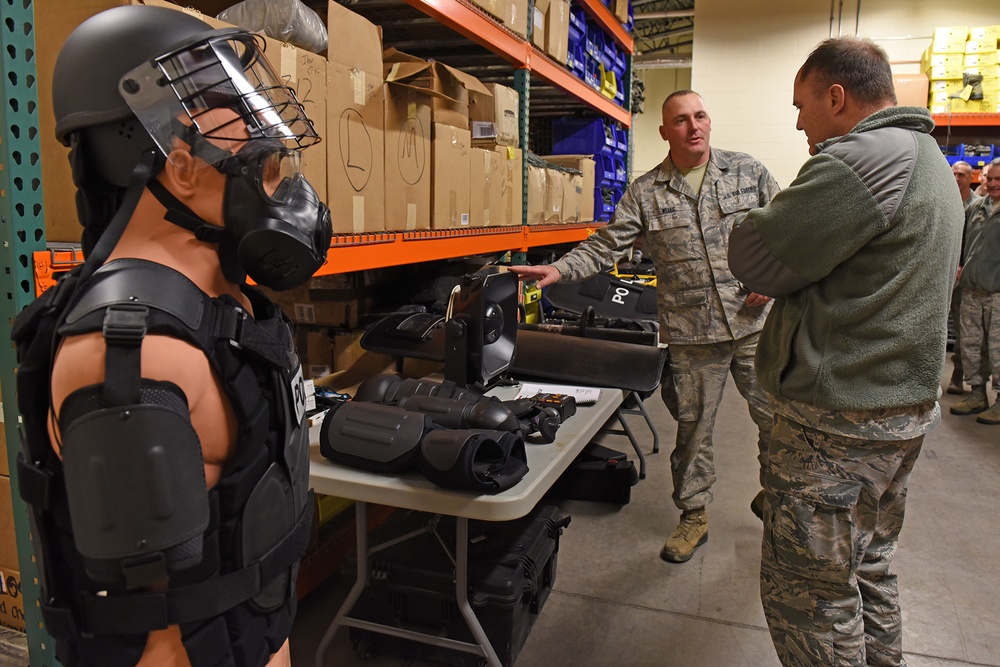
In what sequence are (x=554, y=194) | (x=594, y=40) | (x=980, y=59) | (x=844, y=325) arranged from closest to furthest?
(x=844, y=325), (x=554, y=194), (x=594, y=40), (x=980, y=59)

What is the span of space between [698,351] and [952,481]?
2.10 meters

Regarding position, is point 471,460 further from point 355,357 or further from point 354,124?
point 355,357

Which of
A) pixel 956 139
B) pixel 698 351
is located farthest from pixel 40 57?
pixel 956 139

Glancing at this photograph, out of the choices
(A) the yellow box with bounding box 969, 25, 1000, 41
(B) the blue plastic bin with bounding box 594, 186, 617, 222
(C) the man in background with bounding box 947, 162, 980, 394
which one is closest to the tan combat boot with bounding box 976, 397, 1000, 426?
(C) the man in background with bounding box 947, 162, 980, 394

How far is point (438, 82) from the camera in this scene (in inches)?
91.8

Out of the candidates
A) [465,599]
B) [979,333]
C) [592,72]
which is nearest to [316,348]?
[465,599]

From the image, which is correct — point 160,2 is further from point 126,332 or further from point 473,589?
point 473,589

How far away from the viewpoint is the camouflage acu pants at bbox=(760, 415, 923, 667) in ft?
5.22

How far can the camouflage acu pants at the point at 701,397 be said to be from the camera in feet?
8.85

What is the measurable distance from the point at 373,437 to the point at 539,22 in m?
2.77

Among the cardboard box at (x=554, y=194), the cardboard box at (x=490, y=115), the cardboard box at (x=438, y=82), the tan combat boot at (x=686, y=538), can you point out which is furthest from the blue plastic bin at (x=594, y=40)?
the tan combat boot at (x=686, y=538)

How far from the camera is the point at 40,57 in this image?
1382 millimetres

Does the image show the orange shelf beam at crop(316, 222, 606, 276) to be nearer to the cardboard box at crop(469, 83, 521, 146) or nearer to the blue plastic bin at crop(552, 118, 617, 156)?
the cardboard box at crop(469, 83, 521, 146)

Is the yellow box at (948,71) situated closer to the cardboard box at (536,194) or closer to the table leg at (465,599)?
the cardboard box at (536,194)
